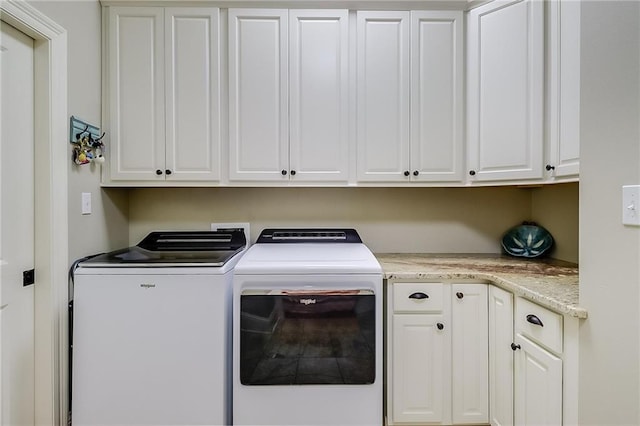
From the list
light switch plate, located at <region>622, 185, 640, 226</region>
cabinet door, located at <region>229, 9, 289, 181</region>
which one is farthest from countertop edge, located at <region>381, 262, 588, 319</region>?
cabinet door, located at <region>229, 9, 289, 181</region>

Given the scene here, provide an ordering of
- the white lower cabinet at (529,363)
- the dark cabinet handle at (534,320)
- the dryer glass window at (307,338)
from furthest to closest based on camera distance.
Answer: the dryer glass window at (307,338), the dark cabinet handle at (534,320), the white lower cabinet at (529,363)

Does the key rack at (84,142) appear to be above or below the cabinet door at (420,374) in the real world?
above

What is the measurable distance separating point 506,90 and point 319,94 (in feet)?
3.41

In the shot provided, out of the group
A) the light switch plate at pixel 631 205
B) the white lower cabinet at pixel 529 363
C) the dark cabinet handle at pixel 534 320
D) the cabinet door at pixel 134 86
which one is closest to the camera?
the light switch plate at pixel 631 205

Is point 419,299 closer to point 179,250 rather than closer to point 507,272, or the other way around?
point 507,272

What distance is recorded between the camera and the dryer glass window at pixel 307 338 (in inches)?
52.7

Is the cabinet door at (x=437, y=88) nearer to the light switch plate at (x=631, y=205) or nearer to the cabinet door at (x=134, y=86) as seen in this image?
the light switch plate at (x=631, y=205)

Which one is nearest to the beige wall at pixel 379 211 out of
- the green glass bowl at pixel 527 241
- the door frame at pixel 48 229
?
the green glass bowl at pixel 527 241

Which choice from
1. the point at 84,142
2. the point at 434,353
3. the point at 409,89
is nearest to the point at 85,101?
the point at 84,142

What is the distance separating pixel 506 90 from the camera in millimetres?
1646

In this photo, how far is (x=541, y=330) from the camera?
3.81 ft

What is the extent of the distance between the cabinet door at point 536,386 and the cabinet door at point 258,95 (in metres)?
1.45

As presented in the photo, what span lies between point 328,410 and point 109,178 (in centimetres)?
173

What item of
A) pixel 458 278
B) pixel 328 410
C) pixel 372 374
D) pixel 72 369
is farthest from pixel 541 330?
pixel 72 369
